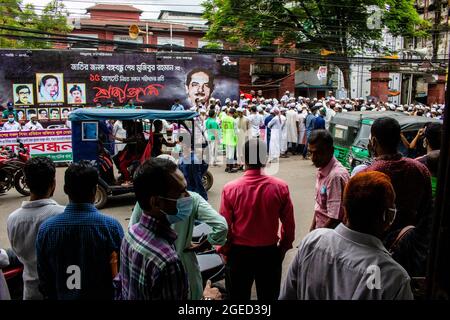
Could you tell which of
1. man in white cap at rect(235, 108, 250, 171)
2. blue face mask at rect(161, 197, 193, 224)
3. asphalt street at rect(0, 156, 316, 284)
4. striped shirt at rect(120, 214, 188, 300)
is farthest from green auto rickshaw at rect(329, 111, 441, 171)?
striped shirt at rect(120, 214, 188, 300)

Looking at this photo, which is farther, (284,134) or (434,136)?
(284,134)

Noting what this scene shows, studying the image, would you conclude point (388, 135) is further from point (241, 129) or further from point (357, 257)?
point (241, 129)

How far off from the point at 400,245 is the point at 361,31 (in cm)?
3014

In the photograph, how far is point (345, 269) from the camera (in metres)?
1.93

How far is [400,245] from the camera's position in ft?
8.70

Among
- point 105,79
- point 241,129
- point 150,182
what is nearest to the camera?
point 150,182

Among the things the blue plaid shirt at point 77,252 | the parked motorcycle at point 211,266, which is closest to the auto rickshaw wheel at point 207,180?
the parked motorcycle at point 211,266

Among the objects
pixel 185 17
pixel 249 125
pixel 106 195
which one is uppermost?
pixel 185 17

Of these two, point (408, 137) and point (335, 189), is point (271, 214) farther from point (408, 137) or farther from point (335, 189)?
point (408, 137)

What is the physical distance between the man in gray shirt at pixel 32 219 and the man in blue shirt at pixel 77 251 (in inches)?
14.9

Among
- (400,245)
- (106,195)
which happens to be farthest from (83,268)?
(106,195)

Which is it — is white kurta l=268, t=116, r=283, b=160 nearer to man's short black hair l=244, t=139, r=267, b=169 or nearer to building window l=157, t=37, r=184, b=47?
man's short black hair l=244, t=139, r=267, b=169

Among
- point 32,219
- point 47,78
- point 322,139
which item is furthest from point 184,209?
point 47,78

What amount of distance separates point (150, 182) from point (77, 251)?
2.74ft
